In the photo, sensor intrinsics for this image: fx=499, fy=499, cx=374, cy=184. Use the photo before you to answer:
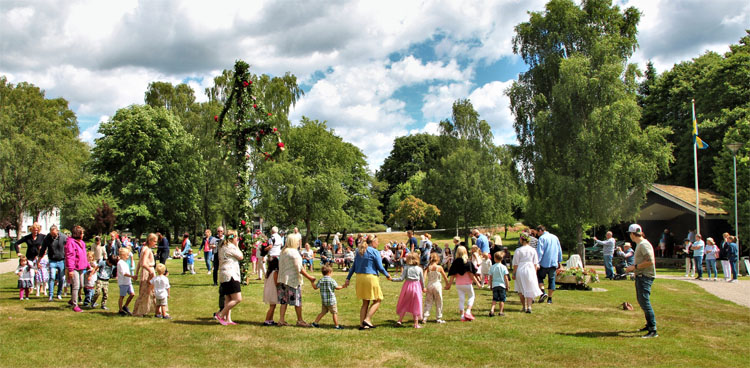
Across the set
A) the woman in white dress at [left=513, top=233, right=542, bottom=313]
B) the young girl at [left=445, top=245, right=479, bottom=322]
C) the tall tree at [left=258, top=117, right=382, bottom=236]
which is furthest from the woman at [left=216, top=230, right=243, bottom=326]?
the tall tree at [left=258, top=117, right=382, bottom=236]

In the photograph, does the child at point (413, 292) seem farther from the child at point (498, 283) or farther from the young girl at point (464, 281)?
the child at point (498, 283)

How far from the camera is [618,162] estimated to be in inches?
941

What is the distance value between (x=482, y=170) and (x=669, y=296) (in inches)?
1212

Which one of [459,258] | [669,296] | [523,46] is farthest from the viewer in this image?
[523,46]

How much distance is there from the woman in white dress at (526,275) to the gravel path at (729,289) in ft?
18.5

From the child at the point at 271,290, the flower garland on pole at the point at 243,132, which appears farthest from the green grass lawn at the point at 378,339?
the flower garland on pole at the point at 243,132

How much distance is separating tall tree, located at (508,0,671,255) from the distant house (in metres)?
3.02

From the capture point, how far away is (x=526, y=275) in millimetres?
10508

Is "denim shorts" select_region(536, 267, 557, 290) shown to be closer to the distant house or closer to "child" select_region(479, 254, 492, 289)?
"child" select_region(479, 254, 492, 289)

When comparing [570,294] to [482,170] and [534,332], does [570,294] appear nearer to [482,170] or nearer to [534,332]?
[534,332]

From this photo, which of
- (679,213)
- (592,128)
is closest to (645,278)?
(592,128)

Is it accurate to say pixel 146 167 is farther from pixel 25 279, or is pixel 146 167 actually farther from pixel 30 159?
pixel 25 279

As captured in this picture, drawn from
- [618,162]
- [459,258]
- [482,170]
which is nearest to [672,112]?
[482,170]

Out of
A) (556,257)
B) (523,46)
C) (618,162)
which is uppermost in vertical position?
(523,46)
